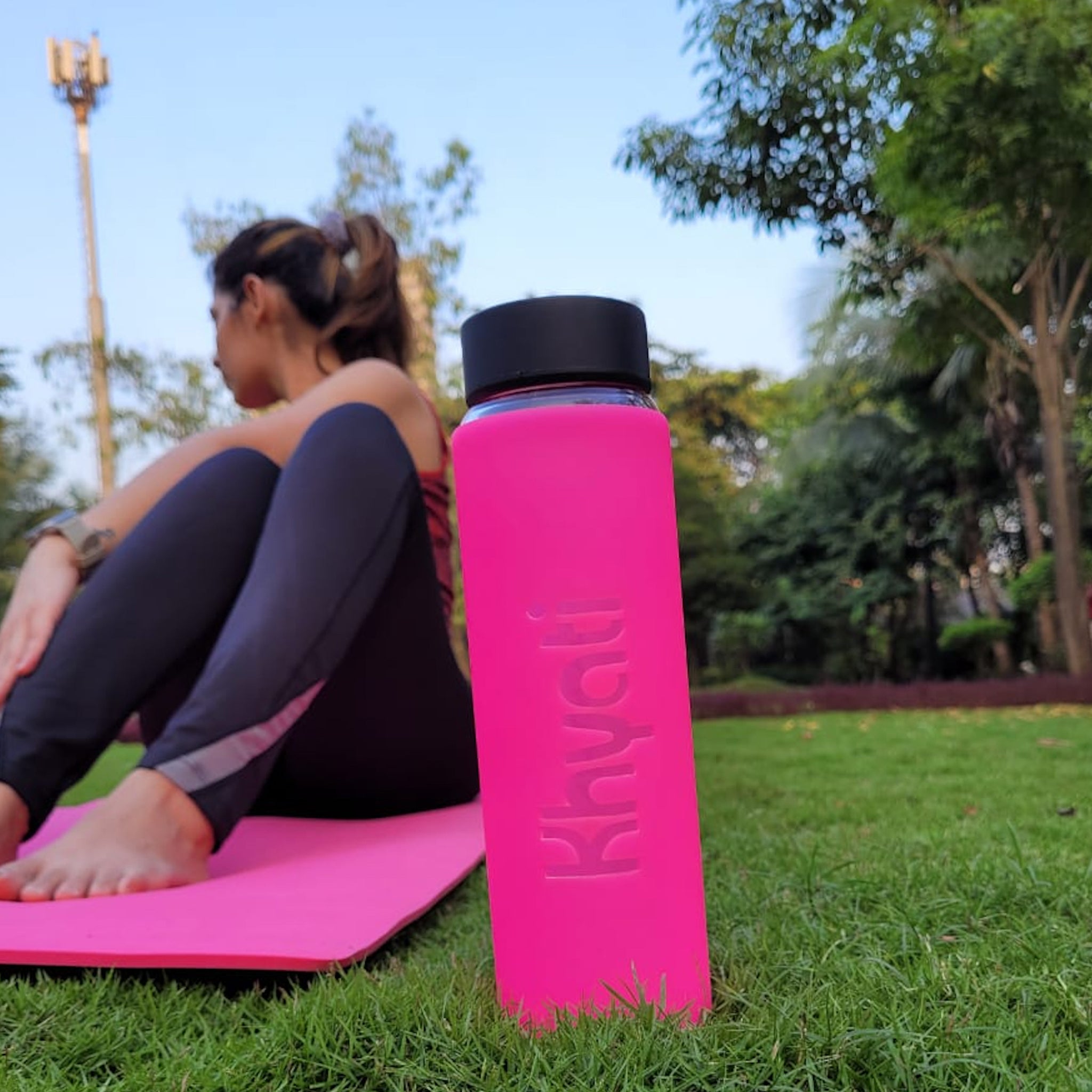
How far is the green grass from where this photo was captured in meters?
0.89

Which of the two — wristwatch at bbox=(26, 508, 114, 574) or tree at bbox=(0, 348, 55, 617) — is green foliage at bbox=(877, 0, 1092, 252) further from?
tree at bbox=(0, 348, 55, 617)

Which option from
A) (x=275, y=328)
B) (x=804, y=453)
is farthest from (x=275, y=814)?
(x=804, y=453)

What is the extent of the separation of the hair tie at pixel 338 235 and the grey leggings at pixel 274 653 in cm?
72

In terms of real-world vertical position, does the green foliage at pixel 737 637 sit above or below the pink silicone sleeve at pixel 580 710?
below

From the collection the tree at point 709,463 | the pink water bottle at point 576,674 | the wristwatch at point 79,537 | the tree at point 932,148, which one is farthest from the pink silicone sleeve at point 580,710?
the tree at point 709,463

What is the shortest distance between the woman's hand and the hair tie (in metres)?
1.05

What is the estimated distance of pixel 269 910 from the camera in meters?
1.47

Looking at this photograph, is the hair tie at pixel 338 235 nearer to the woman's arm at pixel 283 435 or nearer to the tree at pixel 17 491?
the woman's arm at pixel 283 435

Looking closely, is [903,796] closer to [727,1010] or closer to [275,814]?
[275,814]

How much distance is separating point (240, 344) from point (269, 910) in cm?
155

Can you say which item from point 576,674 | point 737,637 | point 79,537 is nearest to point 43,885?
point 79,537

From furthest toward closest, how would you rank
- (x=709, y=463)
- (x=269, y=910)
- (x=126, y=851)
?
1. (x=709, y=463)
2. (x=126, y=851)
3. (x=269, y=910)

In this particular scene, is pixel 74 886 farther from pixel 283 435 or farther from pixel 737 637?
pixel 737 637

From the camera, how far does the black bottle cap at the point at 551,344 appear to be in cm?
98
